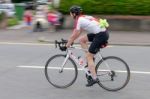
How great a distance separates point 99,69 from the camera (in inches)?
370

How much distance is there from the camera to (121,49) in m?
15.6

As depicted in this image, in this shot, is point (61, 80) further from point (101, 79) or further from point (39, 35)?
point (39, 35)

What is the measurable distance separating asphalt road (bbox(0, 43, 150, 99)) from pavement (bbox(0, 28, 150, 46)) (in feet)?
5.10

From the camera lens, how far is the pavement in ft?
56.0

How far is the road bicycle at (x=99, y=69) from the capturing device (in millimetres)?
9367

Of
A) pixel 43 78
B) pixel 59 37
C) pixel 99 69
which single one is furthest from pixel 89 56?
pixel 59 37

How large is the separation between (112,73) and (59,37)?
901 cm

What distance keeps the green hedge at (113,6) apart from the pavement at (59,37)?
830mm

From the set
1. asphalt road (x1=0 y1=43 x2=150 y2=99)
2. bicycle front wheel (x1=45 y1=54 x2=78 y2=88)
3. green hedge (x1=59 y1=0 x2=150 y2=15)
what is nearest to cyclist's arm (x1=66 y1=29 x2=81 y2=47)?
bicycle front wheel (x1=45 y1=54 x2=78 y2=88)

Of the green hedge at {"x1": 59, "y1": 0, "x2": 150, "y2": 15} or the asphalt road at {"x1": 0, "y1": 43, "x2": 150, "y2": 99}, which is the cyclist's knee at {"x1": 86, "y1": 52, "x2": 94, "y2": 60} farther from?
the green hedge at {"x1": 59, "y1": 0, "x2": 150, "y2": 15}

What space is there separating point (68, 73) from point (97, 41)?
0.98m

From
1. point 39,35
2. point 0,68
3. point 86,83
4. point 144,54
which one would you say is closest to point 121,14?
point 39,35

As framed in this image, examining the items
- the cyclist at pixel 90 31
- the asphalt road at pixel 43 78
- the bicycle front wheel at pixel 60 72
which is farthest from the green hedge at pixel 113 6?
the cyclist at pixel 90 31

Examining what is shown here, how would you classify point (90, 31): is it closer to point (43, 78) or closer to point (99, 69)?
point (99, 69)
